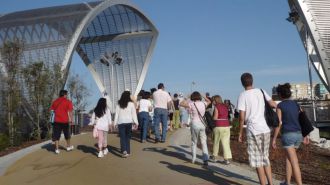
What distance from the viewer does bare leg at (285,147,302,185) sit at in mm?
7305

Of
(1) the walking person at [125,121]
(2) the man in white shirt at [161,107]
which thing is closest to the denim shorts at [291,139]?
(1) the walking person at [125,121]

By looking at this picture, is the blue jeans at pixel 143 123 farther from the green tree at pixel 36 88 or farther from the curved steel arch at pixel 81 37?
the curved steel arch at pixel 81 37

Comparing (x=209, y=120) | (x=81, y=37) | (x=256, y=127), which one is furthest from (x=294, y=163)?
(x=81, y=37)

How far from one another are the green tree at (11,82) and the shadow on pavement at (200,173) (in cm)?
1026

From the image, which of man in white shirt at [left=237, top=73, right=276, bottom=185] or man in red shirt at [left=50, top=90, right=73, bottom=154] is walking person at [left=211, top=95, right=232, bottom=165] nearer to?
man in white shirt at [left=237, top=73, right=276, bottom=185]

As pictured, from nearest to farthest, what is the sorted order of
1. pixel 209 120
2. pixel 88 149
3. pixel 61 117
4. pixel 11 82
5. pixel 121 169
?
pixel 121 169, pixel 209 120, pixel 61 117, pixel 88 149, pixel 11 82

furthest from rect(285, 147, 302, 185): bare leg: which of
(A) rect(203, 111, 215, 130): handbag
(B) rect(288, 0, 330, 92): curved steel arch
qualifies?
(B) rect(288, 0, 330, 92): curved steel arch

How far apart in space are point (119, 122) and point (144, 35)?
46.5 m

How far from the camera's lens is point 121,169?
34.1ft

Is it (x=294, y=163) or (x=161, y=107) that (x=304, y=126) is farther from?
(x=161, y=107)

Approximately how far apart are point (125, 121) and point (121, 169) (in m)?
2.20

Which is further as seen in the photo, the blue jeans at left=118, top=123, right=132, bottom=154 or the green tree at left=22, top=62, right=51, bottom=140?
the green tree at left=22, top=62, right=51, bottom=140

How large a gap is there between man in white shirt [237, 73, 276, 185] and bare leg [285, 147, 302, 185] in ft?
1.13

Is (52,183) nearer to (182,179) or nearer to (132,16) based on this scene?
(182,179)
